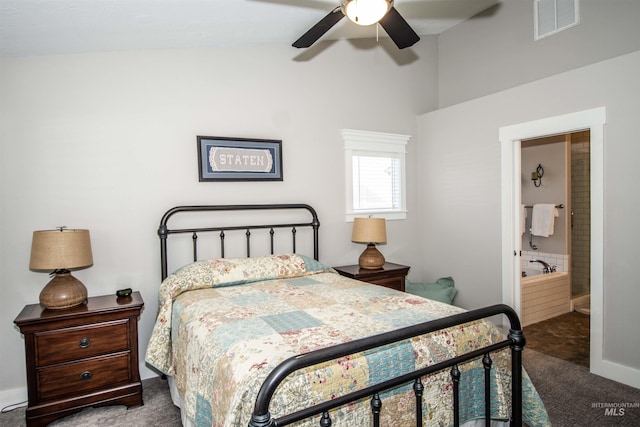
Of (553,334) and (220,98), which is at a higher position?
(220,98)

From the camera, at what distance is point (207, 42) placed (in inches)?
122

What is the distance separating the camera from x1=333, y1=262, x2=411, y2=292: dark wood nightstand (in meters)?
3.47

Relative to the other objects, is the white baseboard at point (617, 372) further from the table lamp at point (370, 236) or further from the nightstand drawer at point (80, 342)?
the nightstand drawer at point (80, 342)

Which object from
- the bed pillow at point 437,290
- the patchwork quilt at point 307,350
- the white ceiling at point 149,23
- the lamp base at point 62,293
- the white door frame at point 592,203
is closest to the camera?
the patchwork quilt at point 307,350

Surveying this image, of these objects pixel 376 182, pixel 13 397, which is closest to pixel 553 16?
pixel 376 182

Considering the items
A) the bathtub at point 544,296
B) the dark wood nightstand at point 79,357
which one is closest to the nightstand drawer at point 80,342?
the dark wood nightstand at point 79,357

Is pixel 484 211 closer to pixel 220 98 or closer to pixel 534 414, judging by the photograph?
pixel 534 414

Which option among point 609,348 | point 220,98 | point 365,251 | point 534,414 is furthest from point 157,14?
point 609,348

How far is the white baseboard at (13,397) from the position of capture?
8.50 feet

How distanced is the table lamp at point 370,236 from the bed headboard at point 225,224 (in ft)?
1.28

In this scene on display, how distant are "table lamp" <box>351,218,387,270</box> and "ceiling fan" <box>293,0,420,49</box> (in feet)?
5.45

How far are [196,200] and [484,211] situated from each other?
8.94 feet

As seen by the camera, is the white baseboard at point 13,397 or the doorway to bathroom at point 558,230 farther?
the doorway to bathroom at point 558,230

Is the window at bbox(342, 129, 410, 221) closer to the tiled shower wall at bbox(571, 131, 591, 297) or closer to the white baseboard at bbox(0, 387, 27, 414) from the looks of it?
the tiled shower wall at bbox(571, 131, 591, 297)
